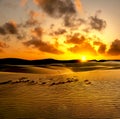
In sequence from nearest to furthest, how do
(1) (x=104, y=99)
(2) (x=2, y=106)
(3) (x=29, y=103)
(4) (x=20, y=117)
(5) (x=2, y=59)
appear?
(4) (x=20, y=117)
(2) (x=2, y=106)
(3) (x=29, y=103)
(1) (x=104, y=99)
(5) (x=2, y=59)

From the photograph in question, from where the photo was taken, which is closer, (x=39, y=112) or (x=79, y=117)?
(x=79, y=117)

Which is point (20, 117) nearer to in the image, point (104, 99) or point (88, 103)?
point (88, 103)

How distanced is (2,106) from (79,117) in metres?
2.57

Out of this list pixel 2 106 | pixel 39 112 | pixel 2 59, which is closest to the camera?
pixel 39 112

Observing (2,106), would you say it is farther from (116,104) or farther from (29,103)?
(116,104)

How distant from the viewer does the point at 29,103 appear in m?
9.35

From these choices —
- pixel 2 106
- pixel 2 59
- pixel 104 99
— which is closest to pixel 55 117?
pixel 2 106

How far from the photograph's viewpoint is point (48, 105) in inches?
355

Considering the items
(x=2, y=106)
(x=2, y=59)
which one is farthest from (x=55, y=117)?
(x=2, y=59)

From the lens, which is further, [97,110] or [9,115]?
[97,110]

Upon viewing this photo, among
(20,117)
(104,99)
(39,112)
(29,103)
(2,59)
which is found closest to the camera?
(20,117)

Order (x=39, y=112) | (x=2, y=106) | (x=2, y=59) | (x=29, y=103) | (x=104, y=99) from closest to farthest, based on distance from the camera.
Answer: (x=39, y=112) → (x=2, y=106) → (x=29, y=103) → (x=104, y=99) → (x=2, y=59)

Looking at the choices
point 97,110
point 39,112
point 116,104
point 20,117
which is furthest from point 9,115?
point 116,104

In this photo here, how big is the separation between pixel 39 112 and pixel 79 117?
1229 millimetres
